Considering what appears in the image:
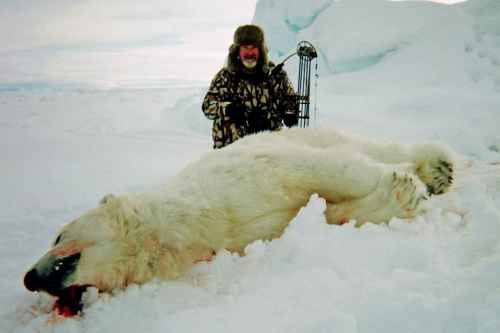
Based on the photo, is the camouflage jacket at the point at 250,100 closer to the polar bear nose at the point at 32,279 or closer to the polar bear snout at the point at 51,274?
the polar bear snout at the point at 51,274

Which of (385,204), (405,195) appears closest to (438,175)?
(405,195)

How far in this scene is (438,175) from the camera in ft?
9.77

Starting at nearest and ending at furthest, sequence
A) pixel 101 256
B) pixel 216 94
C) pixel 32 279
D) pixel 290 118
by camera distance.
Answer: pixel 32 279
pixel 101 256
pixel 290 118
pixel 216 94

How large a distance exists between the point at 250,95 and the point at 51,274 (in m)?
3.47

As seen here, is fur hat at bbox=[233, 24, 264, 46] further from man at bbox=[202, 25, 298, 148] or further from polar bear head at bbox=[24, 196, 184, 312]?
polar bear head at bbox=[24, 196, 184, 312]

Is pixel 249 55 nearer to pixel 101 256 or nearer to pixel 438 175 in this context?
pixel 438 175

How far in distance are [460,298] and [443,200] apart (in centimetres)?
155

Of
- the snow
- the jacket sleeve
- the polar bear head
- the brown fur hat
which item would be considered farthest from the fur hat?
the polar bear head

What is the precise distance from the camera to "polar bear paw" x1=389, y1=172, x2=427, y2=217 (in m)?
2.27

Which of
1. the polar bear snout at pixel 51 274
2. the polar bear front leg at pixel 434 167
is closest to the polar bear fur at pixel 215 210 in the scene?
the polar bear snout at pixel 51 274

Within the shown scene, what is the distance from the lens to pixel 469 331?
1.08 meters

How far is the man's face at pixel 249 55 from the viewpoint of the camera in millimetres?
4484

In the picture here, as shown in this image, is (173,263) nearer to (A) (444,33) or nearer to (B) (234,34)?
(B) (234,34)

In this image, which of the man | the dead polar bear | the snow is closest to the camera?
the snow
